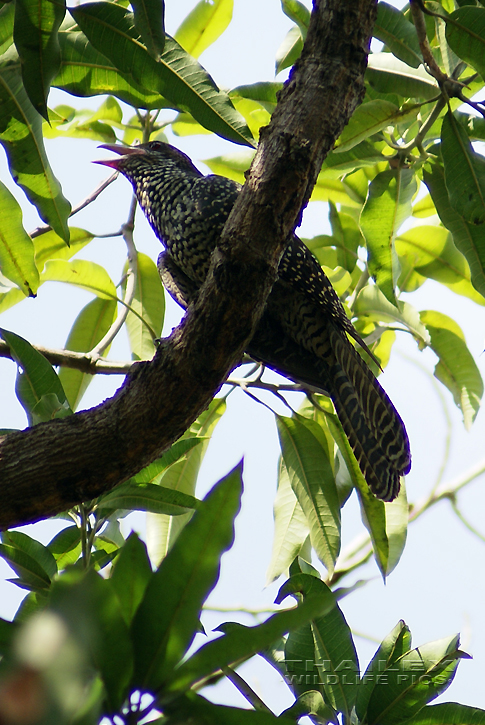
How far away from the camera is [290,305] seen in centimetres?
292

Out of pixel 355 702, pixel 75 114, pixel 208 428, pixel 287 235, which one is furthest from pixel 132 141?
pixel 355 702

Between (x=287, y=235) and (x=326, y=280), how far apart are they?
117 centimetres

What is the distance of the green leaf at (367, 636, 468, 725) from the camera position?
1.55 m

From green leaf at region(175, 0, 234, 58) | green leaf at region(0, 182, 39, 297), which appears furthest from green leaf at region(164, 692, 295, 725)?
green leaf at region(175, 0, 234, 58)

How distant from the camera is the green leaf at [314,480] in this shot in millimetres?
2482

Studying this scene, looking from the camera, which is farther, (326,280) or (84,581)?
(326,280)

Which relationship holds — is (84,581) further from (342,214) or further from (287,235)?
(342,214)

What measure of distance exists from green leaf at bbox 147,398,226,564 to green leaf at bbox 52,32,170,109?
4.21 ft

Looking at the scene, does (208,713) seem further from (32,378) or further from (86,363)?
(86,363)

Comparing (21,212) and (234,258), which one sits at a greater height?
(21,212)

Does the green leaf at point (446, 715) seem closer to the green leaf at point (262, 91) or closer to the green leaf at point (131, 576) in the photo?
the green leaf at point (131, 576)

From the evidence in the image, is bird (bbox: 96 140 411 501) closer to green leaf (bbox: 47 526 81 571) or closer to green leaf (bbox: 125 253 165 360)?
green leaf (bbox: 125 253 165 360)

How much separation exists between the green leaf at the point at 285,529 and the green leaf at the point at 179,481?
14.4 inches

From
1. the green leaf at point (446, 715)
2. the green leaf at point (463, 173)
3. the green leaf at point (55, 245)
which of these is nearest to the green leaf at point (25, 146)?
the green leaf at point (55, 245)
